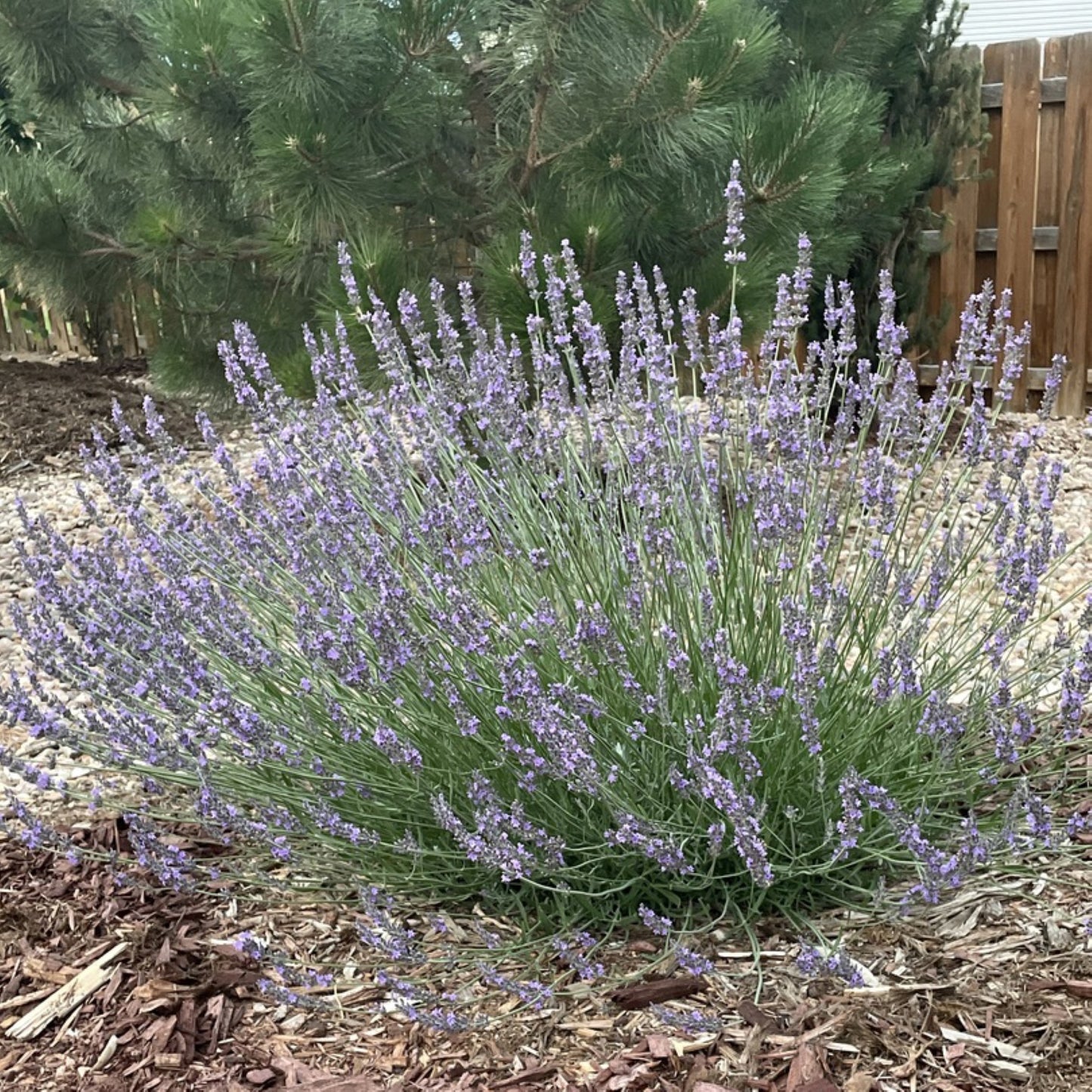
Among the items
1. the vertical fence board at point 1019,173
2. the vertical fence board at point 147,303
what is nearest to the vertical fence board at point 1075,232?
the vertical fence board at point 1019,173

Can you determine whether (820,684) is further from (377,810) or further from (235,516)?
(235,516)

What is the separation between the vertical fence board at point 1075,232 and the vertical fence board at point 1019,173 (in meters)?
0.18

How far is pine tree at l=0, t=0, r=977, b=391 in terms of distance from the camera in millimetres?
4141

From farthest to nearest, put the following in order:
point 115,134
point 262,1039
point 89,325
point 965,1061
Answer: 1. point 89,325
2. point 115,134
3. point 262,1039
4. point 965,1061

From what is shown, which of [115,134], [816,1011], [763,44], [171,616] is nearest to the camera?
[816,1011]

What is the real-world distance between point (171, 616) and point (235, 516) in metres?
0.37

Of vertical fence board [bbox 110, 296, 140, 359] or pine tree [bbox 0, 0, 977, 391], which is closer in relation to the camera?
pine tree [bbox 0, 0, 977, 391]

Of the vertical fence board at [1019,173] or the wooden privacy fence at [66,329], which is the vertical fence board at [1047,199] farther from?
the wooden privacy fence at [66,329]

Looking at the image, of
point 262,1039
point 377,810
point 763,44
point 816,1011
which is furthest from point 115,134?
point 816,1011

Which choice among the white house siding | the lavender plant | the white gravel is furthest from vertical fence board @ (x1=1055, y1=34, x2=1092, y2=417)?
the white house siding

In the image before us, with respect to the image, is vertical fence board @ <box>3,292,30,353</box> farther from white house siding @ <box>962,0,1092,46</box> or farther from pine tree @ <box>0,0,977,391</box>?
white house siding @ <box>962,0,1092,46</box>

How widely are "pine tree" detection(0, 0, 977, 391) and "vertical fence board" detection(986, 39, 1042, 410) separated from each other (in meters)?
0.90

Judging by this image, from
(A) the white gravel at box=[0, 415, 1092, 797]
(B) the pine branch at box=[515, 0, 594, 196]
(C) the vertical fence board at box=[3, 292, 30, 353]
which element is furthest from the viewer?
(C) the vertical fence board at box=[3, 292, 30, 353]

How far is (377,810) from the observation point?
2410 millimetres
